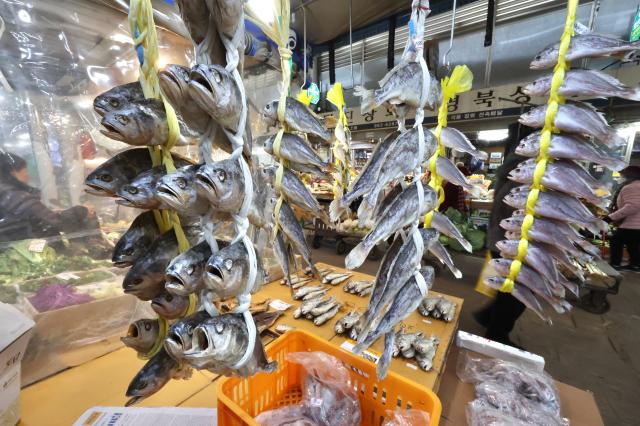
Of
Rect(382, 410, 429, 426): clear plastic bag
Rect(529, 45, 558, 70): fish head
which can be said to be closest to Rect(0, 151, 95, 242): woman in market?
Rect(382, 410, 429, 426): clear plastic bag

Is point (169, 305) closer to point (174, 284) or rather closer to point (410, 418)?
point (174, 284)

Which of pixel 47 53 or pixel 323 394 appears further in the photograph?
pixel 47 53

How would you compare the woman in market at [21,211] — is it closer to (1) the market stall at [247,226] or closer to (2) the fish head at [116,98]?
(1) the market stall at [247,226]

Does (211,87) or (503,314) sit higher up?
(211,87)

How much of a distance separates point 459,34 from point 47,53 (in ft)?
23.1

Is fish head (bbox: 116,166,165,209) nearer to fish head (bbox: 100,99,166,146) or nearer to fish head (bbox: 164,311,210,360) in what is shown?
fish head (bbox: 100,99,166,146)

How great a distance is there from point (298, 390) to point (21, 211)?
82.8 inches

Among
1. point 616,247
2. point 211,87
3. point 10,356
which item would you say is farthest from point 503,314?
point 616,247

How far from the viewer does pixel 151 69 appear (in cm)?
61

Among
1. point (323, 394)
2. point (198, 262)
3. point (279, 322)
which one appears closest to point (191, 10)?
point (198, 262)

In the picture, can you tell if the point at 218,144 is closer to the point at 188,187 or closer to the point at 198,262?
the point at 188,187

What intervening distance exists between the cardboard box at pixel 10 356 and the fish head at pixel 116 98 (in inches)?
42.7

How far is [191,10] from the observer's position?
540mm

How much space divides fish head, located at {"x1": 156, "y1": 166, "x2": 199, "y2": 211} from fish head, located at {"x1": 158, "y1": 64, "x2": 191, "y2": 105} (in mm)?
155
